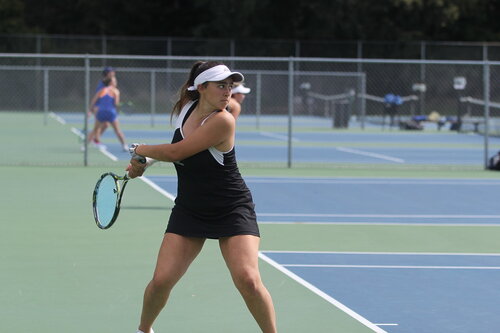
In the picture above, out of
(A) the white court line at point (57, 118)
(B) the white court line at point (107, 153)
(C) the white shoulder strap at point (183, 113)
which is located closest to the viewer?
(C) the white shoulder strap at point (183, 113)

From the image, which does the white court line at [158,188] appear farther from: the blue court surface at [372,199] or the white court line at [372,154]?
the white court line at [372,154]

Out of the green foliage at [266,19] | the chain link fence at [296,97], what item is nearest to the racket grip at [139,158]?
the chain link fence at [296,97]

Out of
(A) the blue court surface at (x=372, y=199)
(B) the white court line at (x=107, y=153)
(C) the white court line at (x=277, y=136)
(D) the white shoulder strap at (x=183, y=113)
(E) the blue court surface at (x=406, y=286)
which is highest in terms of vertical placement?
(D) the white shoulder strap at (x=183, y=113)

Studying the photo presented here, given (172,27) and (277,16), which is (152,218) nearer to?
(277,16)

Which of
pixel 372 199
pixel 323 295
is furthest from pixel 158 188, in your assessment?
pixel 323 295

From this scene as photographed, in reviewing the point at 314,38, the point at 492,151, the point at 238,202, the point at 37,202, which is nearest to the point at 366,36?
the point at 314,38

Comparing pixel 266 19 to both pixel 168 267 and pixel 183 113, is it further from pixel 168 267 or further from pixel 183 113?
pixel 168 267

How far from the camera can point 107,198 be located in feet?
21.8

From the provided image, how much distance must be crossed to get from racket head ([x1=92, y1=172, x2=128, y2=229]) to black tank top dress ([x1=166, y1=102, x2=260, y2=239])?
1.28 feet

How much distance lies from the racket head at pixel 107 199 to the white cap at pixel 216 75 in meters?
0.75

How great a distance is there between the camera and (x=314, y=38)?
48750 mm

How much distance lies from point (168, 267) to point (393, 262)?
4260 millimetres

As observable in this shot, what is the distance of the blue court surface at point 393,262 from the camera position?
7891 mm

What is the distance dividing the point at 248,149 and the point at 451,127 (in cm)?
1174
